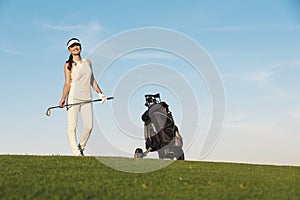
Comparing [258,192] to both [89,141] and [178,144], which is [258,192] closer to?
[89,141]

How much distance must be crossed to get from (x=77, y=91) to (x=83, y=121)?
0.75 meters

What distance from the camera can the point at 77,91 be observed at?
12336 mm

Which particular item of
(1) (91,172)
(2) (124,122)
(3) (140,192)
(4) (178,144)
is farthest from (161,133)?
(3) (140,192)

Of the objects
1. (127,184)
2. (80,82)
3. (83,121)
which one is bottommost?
(127,184)

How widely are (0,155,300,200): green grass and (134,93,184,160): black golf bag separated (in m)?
5.32

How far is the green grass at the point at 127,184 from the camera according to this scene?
682cm

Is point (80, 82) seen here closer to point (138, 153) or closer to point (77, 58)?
point (77, 58)

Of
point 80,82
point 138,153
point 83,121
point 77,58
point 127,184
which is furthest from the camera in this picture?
point 138,153

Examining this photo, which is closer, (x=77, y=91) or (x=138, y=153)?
(x=77, y=91)

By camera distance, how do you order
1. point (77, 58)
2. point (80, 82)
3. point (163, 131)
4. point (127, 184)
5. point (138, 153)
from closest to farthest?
1. point (127, 184)
2. point (80, 82)
3. point (77, 58)
4. point (163, 131)
5. point (138, 153)

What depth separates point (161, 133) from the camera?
51.3ft

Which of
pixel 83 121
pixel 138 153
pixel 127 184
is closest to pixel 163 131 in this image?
pixel 138 153

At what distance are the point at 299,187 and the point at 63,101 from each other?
6334 millimetres

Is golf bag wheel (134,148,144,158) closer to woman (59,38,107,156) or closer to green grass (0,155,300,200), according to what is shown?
woman (59,38,107,156)
